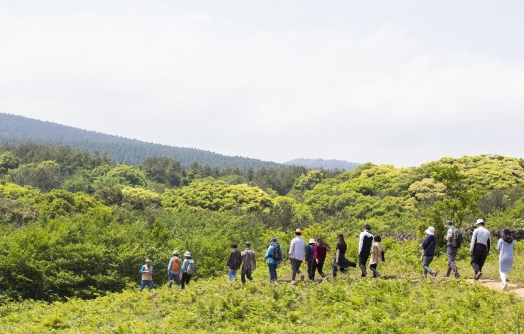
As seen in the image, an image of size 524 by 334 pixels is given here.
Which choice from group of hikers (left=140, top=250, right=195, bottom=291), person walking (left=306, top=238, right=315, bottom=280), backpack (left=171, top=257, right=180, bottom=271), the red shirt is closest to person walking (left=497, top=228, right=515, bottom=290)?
the red shirt

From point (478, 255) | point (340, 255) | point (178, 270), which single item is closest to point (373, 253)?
point (340, 255)

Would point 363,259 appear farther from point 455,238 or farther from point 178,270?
point 178,270

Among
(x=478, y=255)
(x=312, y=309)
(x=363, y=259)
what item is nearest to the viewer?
(x=312, y=309)

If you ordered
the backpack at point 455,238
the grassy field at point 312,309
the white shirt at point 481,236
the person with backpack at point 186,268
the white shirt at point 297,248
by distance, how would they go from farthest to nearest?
the person with backpack at point 186,268 < the white shirt at point 297,248 < the backpack at point 455,238 < the white shirt at point 481,236 < the grassy field at point 312,309

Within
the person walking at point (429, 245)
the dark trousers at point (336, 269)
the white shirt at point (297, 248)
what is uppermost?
the person walking at point (429, 245)

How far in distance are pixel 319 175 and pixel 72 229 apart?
67.8 meters

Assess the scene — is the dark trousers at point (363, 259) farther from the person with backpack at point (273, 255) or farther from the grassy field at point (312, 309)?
the person with backpack at point (273, 255)

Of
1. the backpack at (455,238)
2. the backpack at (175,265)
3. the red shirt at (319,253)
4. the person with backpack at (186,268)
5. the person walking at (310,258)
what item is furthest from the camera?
the backpack at (175,265)

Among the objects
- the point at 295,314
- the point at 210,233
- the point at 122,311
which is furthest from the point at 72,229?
the point at 295,314

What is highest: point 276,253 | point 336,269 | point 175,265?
point 276,253

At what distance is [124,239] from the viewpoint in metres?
32.5

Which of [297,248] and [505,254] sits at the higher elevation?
[505,254]

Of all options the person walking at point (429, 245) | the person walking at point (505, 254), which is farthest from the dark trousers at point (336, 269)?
the person walking at point (505, 254)

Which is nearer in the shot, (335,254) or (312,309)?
(312,309)
